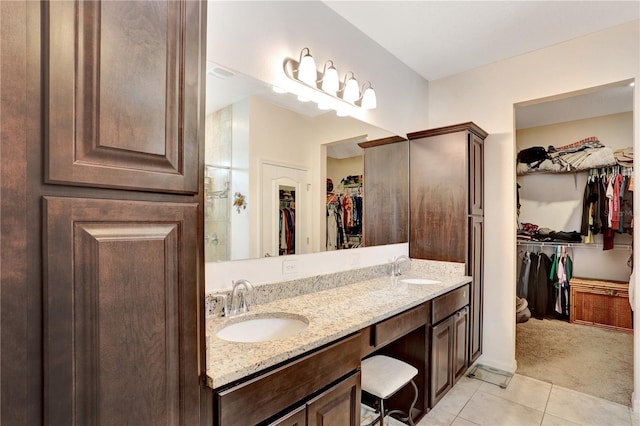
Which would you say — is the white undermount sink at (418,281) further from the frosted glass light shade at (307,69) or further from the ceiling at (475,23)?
the ceiling at (475,23)

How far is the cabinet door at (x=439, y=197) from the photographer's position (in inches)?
103

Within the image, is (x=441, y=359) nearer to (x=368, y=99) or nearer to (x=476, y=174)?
(x=476, y=174)

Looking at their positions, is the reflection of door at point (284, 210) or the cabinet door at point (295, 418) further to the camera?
the reflection of door at point (284, 210)

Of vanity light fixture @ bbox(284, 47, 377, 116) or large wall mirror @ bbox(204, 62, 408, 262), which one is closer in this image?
large wall mirror @ bbox(204, 62, 408, 262)

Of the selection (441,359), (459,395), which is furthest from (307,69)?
(459,395)

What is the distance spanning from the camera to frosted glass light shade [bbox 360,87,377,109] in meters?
2.31

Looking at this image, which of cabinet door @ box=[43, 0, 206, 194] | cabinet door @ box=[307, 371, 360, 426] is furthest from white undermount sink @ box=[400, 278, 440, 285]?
cabinet door @ box=[43, 0, 206, 194]

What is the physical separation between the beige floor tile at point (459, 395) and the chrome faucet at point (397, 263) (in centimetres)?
96

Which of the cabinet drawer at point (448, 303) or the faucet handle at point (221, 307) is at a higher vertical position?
the faucet handle at point (221, 307)

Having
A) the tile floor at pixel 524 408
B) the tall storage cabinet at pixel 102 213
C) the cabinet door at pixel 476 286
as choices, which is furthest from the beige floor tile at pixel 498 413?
the tall storage cabinet at pixel 102 213

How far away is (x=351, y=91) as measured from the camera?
2.19 m

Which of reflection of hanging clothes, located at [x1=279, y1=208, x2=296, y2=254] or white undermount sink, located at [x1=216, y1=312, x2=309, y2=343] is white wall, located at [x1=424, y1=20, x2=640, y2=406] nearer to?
reflection of hanging clothes, located at [x1=279, y1=208, x2=296, y2=254]

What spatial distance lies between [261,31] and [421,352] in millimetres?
2131

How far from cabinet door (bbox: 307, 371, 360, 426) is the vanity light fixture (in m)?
1.57
